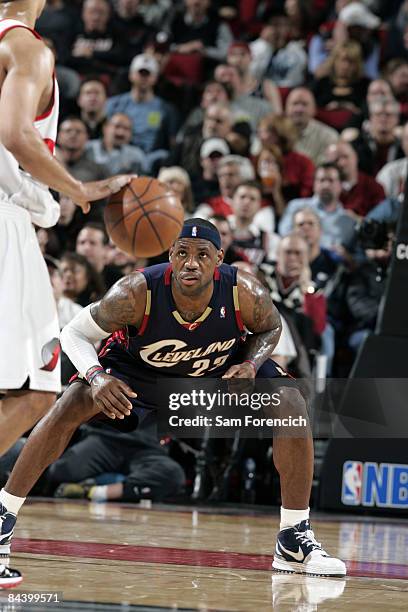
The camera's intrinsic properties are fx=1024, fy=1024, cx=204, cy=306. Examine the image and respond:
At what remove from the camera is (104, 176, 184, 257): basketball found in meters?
4.41

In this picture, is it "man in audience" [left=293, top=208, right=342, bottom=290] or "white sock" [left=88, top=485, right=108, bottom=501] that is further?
"man in audience" [left=293, top=208, right=342, bottom=290]

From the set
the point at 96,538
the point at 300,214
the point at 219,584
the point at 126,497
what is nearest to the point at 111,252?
the point at 300,214

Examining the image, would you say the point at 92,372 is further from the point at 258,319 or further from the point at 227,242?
the point at 227,242

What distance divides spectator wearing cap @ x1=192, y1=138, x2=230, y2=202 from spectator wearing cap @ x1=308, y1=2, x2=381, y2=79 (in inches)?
90.3

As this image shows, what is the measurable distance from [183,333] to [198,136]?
262 inches

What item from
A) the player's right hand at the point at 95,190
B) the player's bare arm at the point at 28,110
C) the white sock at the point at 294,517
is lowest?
the white sock at the point at 294,517

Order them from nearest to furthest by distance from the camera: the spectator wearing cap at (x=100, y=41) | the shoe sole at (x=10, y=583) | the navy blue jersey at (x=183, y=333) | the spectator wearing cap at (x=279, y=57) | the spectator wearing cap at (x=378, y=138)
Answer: the shoe sole at (x=10, y=583)
the navy blue jersey at (x=183, y=333)
the spectator wearing cap at (x=378, y=138)
the spectator wearing cap at (x=279, y=57)
the spectator wearing cap at (x=100, y=41)

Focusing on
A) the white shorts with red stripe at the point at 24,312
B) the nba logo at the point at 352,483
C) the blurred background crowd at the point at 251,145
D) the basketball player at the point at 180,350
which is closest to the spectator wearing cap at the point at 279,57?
the blurred background crowd at the point at 251,145

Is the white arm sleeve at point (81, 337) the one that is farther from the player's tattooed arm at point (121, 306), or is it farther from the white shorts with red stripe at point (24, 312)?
the white shorts with red stripe at point (24, 312)

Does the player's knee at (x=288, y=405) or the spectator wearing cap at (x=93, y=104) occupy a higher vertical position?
the player's knee at (x=288, y=405)

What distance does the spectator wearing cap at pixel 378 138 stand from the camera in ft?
34.5

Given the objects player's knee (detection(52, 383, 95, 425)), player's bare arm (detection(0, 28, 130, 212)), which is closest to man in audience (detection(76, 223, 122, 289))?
player's knee (detection(52, 383, 95, 425))

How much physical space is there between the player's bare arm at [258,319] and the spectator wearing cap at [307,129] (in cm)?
639

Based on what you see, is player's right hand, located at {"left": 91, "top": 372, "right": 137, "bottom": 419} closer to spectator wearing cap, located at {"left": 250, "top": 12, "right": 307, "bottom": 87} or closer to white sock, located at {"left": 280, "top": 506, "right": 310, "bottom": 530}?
white sock, located at {"left": 280, "top": 506, "right": 310, "bottom": 530}
